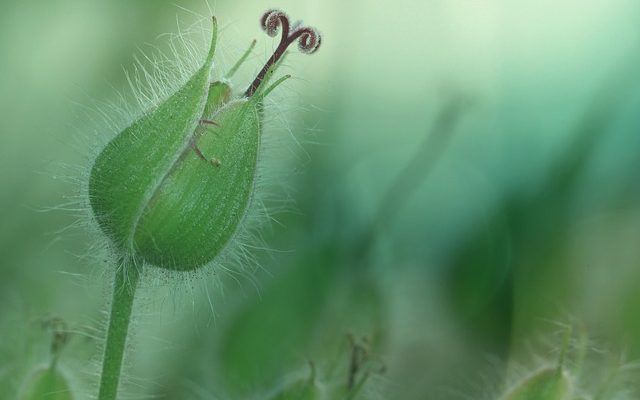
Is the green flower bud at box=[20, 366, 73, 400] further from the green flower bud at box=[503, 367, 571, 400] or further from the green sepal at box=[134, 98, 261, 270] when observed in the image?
the green flower bud at box=[503, 367, 571, 400]

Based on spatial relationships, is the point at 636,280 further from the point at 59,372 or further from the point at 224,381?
the point at 59,372

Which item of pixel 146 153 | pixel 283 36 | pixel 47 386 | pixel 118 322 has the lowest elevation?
pixel 47 386

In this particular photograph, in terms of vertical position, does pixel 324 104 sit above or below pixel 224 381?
above

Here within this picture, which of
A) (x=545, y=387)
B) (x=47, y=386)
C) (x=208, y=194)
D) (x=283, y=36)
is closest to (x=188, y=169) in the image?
(x=208, y=194)

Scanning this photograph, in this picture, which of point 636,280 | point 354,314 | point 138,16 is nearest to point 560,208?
point 636,280

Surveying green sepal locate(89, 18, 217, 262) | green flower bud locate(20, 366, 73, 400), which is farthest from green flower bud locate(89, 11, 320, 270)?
green flower bud locate(20, 366, 73, 400)

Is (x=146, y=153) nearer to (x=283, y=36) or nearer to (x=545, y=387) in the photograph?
(x=283, y=36)
